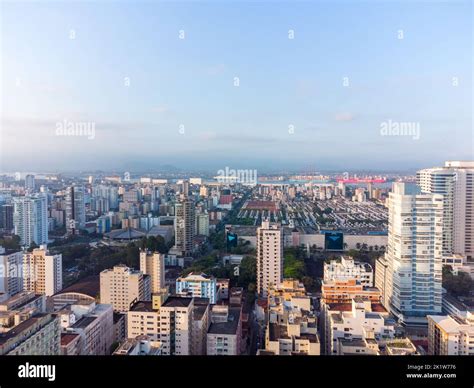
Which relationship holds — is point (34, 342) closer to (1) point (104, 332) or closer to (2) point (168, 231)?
(1) point (104, 332)

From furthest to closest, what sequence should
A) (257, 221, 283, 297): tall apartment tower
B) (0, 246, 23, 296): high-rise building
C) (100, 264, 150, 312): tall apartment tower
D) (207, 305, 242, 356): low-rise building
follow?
(257, 221, 283, 297): tall apartment tower
(100, 264, 150, 312): tall apartment tower
(0, 246, 23, 296): high-rise building
(207, 305, 242, 356): low-rise building

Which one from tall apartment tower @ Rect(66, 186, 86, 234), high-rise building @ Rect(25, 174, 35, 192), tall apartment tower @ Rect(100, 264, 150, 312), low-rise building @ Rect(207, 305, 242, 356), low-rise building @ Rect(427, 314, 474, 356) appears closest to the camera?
low-rise building @ Rect(427, 314, 474, 356)

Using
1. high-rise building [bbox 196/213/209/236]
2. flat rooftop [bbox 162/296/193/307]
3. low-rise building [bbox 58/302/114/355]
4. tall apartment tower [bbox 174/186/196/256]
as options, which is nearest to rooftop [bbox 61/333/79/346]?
low-rise building [bbox 58/302/114/355]

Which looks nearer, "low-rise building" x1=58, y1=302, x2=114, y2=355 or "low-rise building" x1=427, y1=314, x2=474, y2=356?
"low-rise building" x1=427, y1=314, x2=474, y2=356

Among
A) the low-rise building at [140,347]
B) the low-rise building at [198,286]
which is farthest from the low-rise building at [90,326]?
the low-rise building at [198,286]

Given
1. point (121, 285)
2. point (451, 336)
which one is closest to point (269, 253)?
point (121, 285)

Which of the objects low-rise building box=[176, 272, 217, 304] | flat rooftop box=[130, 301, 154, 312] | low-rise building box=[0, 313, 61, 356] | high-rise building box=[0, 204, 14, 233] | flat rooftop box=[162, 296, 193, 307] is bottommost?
low-rise building box=[176, 272, 217, 304]

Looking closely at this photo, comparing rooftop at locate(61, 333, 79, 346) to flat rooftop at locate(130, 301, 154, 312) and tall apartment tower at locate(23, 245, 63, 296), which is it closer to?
flat rooftop at locate(130, 301, 154, 312)
